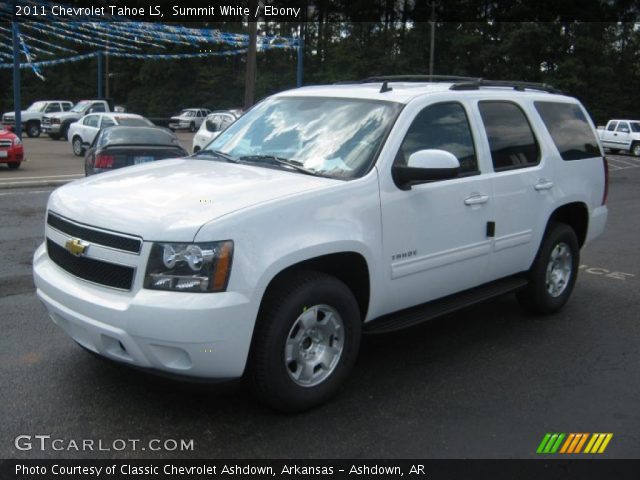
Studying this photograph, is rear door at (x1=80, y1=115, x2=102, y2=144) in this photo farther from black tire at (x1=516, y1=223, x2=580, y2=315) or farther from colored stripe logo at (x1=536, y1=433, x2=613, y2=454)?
colored stripe logo at (x1=536, y1=433, x2=613, y2=454)

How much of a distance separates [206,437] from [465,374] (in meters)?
1.82

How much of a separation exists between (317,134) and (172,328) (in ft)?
5.90

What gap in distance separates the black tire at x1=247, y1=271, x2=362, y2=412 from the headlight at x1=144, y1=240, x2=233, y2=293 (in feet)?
1.23

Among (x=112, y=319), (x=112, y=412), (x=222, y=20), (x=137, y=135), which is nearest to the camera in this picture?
(x=112, y=319)

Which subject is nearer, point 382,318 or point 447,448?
point 447,448

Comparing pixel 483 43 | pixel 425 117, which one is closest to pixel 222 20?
pixel 483 43

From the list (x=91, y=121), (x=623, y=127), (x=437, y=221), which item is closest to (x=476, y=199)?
(x=437, y=221)

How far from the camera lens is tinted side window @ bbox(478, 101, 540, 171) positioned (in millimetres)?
4914

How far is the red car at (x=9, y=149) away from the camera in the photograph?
17.0m

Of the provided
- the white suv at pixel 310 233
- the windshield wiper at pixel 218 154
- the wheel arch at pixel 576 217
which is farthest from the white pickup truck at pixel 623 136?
the windshield wiper at pixel 218 154

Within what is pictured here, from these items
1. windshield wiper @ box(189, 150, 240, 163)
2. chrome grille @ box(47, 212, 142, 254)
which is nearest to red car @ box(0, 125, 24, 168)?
windshield wiper @ box(189, 150, 240, 163)

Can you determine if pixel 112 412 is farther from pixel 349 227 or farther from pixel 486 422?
pixel 486 422

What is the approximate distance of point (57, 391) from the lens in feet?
12.9

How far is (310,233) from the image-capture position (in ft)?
11.7
